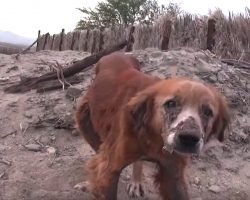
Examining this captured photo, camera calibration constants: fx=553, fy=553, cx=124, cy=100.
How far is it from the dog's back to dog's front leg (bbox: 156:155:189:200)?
2.02 feet

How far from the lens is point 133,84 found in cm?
479

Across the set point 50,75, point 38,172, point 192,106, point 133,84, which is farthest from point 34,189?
point 50,75

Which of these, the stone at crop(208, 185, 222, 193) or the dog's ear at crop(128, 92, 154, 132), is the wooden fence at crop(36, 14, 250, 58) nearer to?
the stone at crop(208, 185, 222, 193)

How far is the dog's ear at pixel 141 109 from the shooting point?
4191mm

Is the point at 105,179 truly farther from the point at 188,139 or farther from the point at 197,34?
the point at 197,34

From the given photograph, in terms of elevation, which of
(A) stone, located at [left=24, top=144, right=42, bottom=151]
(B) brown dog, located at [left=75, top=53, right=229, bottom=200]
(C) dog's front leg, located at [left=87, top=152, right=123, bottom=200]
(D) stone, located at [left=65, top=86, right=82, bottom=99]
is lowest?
(A) stone, located at [left=24, top=144, right=42, bottom=151]

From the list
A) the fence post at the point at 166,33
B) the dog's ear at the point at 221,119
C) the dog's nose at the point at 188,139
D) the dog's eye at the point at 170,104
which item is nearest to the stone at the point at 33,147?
the dog's ear at the point at 221,119

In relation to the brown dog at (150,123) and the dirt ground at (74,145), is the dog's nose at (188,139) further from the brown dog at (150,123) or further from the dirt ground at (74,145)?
the dirt ground at (74,145)

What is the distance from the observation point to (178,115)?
12.4 ft

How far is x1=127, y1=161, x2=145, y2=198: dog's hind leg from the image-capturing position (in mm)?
5691

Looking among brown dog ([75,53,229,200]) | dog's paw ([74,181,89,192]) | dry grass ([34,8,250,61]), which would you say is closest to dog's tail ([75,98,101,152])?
brown dog ([75,53,229,200])

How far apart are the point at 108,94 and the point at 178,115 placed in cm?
154

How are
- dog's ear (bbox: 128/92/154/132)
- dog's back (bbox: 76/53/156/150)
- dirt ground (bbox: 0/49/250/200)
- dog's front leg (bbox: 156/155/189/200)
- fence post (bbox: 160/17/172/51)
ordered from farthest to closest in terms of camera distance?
fence post (bbox: 160/17/172/51) < dirt ground (bbox: 0/49/250/200) < dog's back (bbox: 76/53/156/150) < dog's front leg (bbox: 156/155/189/200) < dog's ear (bbox: 128/92/154/132)

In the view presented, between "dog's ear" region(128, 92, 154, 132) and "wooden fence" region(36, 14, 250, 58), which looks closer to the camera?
"dog's ear" region(128, 92, 154, 132)
